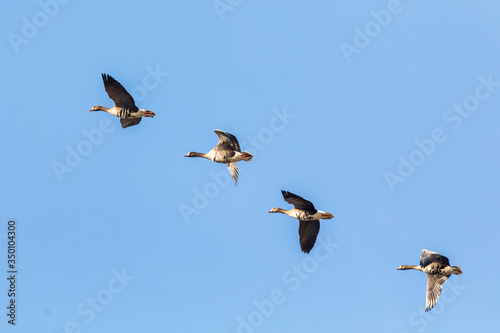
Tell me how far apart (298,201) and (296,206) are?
82 cm

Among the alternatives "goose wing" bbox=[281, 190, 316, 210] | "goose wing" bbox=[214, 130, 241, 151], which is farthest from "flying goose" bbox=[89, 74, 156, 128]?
"goose wing" bbox=[281, 190, 316, 210]

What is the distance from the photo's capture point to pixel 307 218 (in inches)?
1788

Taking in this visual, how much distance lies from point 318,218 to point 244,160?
390cm

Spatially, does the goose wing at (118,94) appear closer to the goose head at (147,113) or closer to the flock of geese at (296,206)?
the flock of geese at (296,206)

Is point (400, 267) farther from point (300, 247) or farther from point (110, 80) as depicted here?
point (110, 80)

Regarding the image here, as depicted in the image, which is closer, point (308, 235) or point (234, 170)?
point (308, 235)

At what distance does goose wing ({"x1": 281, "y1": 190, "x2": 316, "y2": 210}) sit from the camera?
142 ft

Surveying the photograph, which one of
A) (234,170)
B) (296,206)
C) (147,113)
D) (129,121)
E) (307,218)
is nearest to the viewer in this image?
(296,206)

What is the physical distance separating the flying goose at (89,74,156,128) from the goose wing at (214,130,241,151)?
2.99 m

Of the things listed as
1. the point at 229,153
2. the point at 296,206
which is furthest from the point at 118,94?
the point at 296,206

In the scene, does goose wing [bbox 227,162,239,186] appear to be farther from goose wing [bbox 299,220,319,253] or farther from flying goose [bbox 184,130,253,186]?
goose wing [bbox 299,220,319,253]

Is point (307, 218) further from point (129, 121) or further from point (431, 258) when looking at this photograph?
point (129, 121)

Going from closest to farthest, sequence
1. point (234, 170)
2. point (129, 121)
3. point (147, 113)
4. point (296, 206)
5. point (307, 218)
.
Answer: point (296, 206) → point (307, 218) → point (147, 113) → point (234, 170) → point (129, 121)

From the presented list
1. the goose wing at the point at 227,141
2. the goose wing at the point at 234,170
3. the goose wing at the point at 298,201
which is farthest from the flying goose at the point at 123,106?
the goose wing at the point at 298,201
